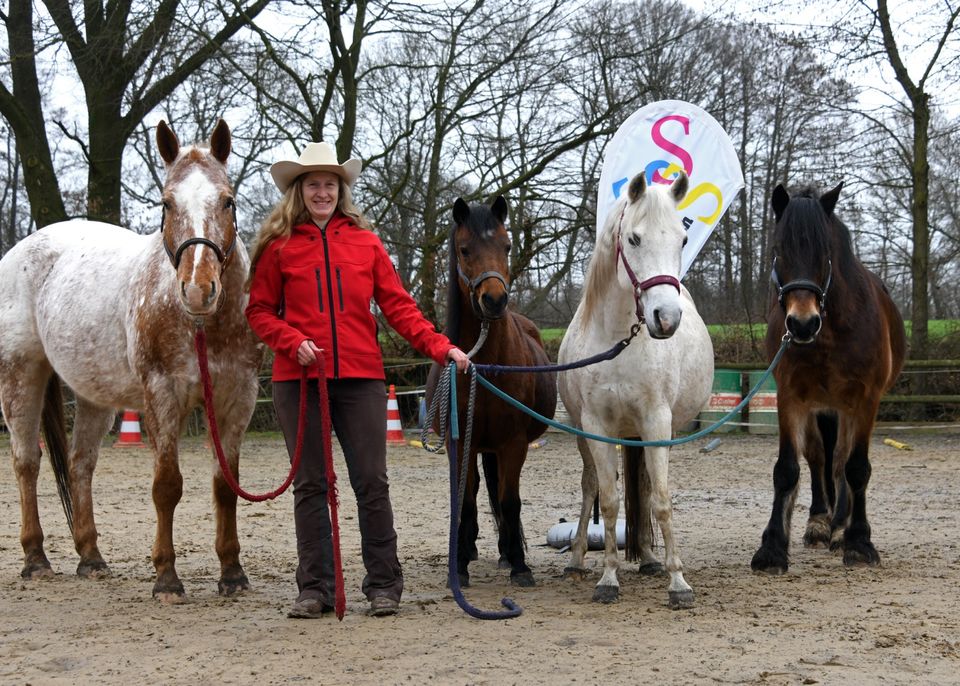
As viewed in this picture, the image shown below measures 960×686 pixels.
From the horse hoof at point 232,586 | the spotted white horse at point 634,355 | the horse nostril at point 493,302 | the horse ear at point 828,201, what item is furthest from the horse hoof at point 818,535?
the horse hoof at point 232,586

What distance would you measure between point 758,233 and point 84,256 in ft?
61.6

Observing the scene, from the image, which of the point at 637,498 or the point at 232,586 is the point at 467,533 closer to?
the point at 637,498

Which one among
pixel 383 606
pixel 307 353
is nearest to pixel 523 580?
pixel 383 606

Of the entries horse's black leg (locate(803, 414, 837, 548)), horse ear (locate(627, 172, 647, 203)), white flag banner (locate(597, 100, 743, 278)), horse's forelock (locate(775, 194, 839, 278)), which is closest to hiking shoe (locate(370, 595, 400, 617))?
horse ear (locate(627, 172, 647, 203))

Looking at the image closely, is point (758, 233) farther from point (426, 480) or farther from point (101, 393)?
point (101, 393)

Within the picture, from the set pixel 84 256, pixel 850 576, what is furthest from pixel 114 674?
pixel 850 576

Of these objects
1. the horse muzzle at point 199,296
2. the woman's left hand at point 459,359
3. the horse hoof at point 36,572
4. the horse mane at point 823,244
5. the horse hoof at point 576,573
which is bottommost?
the horse hoof at point 36,572

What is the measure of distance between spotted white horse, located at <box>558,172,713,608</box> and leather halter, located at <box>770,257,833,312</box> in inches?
24.2

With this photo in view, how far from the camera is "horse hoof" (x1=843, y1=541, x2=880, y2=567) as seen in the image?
18.5 feet

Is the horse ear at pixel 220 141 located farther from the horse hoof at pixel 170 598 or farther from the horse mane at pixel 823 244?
the horse mane at pixel 823 244

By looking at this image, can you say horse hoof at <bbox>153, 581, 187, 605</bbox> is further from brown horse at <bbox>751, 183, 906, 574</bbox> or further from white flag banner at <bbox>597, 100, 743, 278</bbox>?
white flag banner at <bbox>597, 100, 743, 278</bbox>

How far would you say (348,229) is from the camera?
463cm

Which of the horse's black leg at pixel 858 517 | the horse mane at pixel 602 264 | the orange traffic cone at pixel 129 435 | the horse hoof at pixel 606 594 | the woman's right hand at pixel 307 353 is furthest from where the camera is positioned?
the orange traffic cone at pixel 129 435

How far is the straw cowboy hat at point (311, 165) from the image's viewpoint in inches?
179
